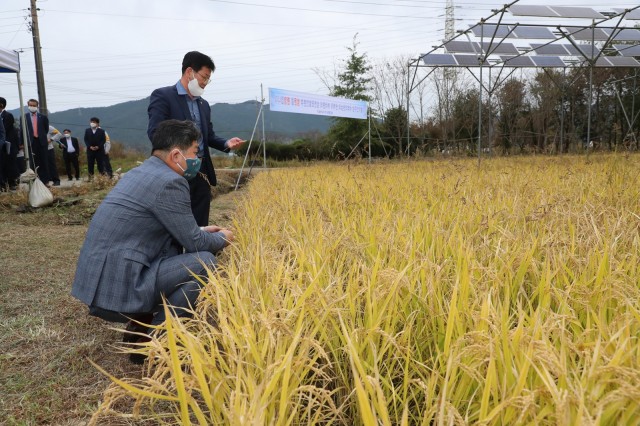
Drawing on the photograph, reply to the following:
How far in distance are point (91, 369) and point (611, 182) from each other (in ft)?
11.7

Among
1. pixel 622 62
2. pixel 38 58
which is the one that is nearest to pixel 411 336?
pixel 622 62

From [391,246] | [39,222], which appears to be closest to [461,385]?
[391,246]

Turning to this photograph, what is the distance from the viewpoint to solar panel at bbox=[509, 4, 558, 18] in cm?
856

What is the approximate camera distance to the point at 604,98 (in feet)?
64.3

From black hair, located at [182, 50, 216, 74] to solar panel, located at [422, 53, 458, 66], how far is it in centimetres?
998

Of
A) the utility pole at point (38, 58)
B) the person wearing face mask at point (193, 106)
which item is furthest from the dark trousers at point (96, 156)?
the person wearing face mask at point (193, 106)

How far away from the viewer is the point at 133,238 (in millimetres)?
1991

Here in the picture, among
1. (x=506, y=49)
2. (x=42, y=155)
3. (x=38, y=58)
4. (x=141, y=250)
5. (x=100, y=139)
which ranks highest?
(x=38, y=58)

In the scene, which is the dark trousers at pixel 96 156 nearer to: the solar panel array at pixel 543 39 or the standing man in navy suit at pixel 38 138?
the standing man in navy suit at pixel 38 138

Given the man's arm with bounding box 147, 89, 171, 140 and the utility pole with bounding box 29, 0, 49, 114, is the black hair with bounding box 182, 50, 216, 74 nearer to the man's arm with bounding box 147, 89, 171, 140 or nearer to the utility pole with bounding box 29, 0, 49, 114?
the man's arm with bounding box 147, 89, 171, 140

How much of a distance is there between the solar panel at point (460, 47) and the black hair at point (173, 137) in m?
10.7

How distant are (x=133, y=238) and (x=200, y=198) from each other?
3.69ft

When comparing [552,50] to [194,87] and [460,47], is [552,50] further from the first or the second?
[194,87]

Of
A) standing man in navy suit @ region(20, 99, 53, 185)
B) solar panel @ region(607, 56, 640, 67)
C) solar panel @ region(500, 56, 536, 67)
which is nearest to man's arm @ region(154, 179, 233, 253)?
standing man in navy suit @ region(20, 99, 53, 185)
